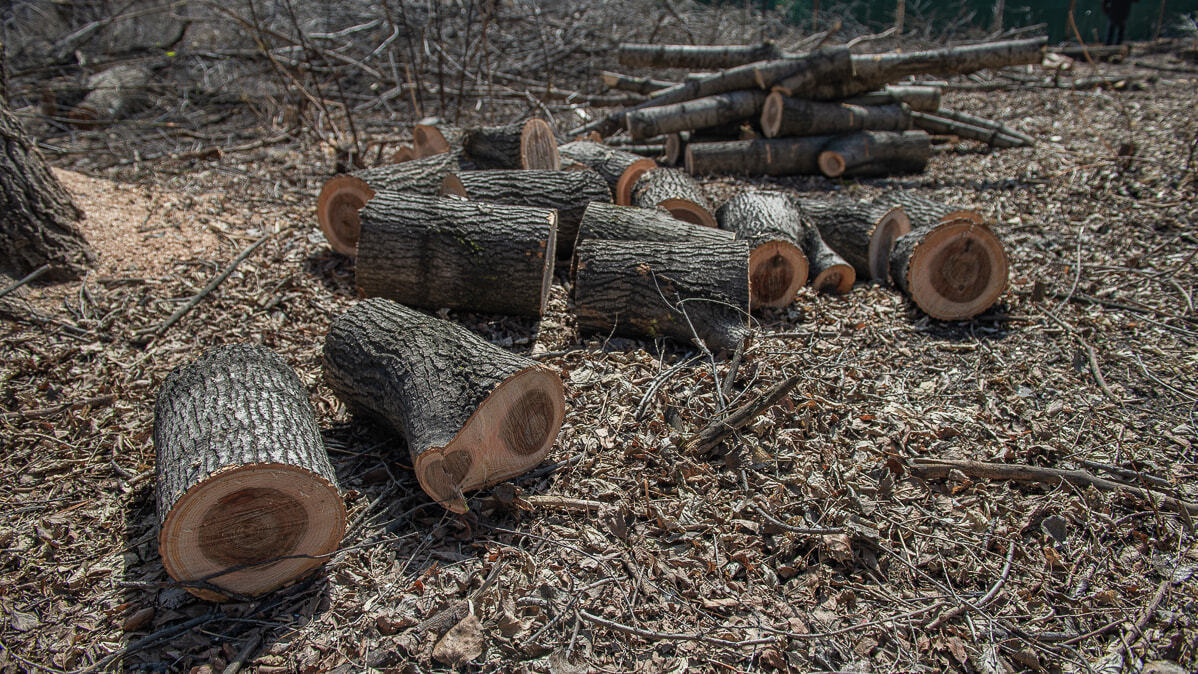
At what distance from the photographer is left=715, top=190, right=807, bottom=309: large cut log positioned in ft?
15.1

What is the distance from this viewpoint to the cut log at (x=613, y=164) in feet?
19.8

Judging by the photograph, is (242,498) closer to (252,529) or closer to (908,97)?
(252,529)

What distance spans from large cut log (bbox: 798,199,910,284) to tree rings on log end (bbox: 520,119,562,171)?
92.7 inches

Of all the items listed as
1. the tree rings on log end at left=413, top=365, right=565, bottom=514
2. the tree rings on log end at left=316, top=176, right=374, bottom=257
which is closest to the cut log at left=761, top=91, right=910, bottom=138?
the tree rings on log end at left=316, top=176, right=374, bottom=257

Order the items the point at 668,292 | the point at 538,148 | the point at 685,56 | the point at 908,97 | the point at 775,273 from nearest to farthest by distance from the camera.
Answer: the point at 668,292, the point at 775,273, the point at 538,148, the point at 908,97, the point at 685,56

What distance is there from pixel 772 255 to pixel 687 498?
2.17 metres

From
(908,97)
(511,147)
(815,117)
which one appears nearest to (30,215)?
(511,147)

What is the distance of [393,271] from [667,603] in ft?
9.79

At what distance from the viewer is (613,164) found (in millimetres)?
6246

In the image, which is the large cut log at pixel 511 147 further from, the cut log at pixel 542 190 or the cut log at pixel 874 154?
the cut log at pixel 874 154

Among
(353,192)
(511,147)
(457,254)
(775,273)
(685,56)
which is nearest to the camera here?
(457,254)

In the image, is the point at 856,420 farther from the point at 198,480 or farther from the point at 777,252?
the point at 198,480

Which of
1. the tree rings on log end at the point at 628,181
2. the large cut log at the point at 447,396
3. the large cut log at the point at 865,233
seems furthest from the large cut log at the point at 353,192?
the large cut log at the point at 865,233

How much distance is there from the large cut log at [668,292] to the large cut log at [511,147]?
183 centimetres
